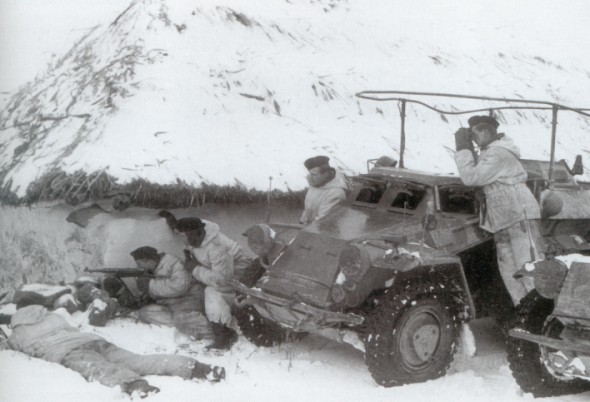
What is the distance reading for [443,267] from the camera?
705 centimetres

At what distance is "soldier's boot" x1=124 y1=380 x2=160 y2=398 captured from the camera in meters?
6.08

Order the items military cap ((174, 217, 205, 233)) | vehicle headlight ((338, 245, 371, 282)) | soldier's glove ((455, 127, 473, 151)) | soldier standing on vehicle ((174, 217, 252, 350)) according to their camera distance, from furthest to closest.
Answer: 1. military cap ((174, 217, 205, 233))
2. soldier standing on vehicle ((174, 217, 252, 350))
3. soldier's glove ((455, 127, 473, 151))
4. vehicle headlight ((338, 245, 371, 282))

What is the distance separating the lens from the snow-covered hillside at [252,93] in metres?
9.12

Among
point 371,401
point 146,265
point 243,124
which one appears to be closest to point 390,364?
point 371,401

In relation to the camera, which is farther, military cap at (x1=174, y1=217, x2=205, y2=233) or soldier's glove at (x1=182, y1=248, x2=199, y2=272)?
soldier's glove at (x1=182, y1=248, x2=199, y2=272)

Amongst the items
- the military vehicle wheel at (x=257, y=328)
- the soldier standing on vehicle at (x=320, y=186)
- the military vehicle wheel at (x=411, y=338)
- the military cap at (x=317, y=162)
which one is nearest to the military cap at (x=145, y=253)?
the military vehicle wheel at (x=257, y=328)

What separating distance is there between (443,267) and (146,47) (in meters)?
5.10

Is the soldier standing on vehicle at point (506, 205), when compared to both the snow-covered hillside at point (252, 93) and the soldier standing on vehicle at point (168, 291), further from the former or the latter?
the soldier standing on vehicle at point (168, 291)

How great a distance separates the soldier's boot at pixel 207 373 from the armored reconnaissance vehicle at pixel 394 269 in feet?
2.46

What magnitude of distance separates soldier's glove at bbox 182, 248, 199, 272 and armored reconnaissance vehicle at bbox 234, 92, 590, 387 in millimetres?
1032

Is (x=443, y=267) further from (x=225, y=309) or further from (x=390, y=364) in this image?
(x=225, y=309)

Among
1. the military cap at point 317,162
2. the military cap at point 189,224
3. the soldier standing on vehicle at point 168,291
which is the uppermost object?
the military cap at point 317,162

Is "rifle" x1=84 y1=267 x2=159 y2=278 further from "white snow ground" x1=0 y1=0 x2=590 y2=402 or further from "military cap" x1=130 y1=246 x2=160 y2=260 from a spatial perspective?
"white snow ground" x1=0 y1=0 x2=590 y2=402

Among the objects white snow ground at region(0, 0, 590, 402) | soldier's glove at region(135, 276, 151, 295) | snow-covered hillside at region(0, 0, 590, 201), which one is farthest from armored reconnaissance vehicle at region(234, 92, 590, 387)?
snow-covered hillside at region(0, 0, 590, 201)
